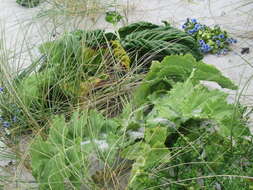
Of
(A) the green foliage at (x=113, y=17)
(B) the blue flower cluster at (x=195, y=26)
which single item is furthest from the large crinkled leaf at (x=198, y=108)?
(A) the green foliage at (x=113, y=17)

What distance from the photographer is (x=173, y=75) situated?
201 cm

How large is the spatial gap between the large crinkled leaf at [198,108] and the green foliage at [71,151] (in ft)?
0.70

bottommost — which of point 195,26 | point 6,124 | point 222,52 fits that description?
point 6,124

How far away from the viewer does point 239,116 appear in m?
1.80

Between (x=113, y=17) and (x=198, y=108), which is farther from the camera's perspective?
Result: (x=113, y=17)

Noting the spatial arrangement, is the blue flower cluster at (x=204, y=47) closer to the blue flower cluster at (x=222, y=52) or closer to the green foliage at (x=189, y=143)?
the blue flower cluster at (x=222, y=52)

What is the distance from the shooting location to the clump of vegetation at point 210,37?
2.60 meters

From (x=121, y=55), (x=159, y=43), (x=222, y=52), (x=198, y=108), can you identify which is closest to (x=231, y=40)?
(x=222, y=52)

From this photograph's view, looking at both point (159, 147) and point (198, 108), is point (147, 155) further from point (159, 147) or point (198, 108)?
point (198, 108)

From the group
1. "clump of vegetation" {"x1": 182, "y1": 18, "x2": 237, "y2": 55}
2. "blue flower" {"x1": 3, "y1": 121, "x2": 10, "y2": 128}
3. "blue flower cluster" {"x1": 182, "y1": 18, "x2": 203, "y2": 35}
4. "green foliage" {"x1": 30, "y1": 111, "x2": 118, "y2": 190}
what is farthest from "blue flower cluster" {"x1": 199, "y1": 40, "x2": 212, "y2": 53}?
"blue flower" {"x1": 3, "y1": 121, "x2": 10, "y2": 128}

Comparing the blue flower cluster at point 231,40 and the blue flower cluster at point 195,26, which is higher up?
the blue flower cluster at point 195,26

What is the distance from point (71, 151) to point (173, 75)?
1.96 ft

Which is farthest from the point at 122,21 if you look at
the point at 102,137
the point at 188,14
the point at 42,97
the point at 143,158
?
the point at 143,158

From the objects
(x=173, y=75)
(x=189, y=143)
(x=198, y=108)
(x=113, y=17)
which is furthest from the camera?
(x=113, y=17)
